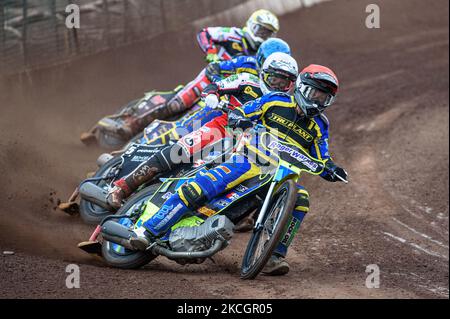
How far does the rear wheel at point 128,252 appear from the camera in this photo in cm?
812

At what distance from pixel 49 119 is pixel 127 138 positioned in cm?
201

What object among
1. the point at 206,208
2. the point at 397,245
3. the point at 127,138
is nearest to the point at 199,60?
the point at 127,138

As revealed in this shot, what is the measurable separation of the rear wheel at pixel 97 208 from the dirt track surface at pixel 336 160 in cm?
14

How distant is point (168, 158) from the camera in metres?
9.16

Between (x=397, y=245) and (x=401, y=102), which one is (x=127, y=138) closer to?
(x=397, y=245)

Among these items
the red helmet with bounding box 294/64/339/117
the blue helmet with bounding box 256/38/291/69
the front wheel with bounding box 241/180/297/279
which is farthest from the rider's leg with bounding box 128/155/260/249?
the blue helmet with bounding box 256/38/291/69

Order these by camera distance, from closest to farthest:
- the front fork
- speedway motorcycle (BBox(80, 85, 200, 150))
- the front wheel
Answer: the front wheel < the front fork < speedway motorcycle (BBox(80, 85, 200, 150))

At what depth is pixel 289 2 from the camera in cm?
1962

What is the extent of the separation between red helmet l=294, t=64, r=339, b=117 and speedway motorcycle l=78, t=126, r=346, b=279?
0.41 m

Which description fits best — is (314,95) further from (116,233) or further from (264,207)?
(116,233)

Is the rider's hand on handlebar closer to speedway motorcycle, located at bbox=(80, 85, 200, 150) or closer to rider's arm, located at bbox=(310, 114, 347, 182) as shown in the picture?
speedway motorcycle, located at bbox=(80, 85, 200, 150)

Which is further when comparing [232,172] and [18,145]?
[18,145]

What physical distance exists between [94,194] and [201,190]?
73.4 inches

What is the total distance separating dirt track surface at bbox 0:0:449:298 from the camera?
7840 mm
